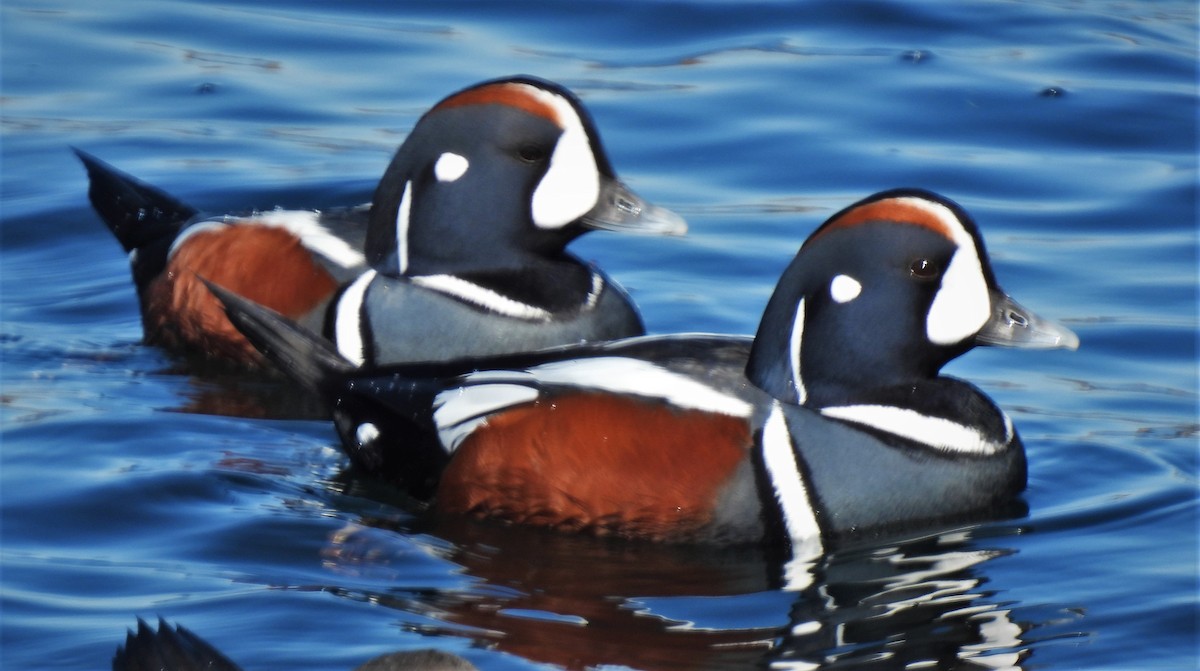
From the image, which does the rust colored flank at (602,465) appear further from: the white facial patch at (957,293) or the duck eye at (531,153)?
the duck eye at (531,153)

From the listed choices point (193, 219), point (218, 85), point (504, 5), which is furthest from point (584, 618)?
point (504, 5)

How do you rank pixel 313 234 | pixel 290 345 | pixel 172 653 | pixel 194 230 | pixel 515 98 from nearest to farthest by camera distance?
pixel 172 653 < pixel 290 345 < pixel 515 98 < pixel 313 234 < pixel 194 230

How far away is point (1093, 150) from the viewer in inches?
441

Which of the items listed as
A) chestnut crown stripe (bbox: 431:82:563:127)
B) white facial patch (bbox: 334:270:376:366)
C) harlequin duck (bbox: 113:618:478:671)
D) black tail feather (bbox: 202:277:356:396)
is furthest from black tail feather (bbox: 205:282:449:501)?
harlequin duck (bbox: 113:618:478:671)

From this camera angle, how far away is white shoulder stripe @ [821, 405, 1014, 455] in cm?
629

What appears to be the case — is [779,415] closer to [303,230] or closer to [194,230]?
[303,230]

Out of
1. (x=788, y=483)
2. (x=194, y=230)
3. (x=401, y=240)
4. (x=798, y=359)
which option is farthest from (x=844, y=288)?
(x=194, y=230)

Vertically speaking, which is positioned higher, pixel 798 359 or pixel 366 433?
pixel 798 359

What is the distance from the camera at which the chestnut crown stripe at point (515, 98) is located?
739 cm

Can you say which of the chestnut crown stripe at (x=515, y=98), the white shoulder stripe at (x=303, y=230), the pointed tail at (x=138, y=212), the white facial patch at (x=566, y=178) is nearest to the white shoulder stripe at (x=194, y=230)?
the white shoulder stripe at (x=303, y=230)

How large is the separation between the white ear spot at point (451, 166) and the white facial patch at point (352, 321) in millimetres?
487

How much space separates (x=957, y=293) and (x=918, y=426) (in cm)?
46

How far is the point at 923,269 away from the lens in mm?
6379

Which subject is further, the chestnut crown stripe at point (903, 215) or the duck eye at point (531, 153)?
the duck eye at point (531, 153)
